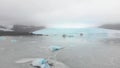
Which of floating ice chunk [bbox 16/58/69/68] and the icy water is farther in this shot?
the icy water

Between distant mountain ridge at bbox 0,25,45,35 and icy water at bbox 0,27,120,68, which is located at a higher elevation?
distant mountain ridge at bbox 0,25,45,35

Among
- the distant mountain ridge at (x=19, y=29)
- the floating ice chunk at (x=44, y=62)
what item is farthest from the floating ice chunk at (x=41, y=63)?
the distant mountain ridge at (x=19, y=29)

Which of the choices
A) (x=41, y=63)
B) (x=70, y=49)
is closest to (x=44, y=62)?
(x=41, y=63)

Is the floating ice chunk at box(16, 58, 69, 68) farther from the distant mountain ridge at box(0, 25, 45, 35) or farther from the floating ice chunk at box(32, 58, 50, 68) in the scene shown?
the distant mountain ridge at box(0, 25, 45, 35)

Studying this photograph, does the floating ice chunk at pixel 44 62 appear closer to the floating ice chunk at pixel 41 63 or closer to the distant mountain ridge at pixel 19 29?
the floating ice chunk at pixel 41 63

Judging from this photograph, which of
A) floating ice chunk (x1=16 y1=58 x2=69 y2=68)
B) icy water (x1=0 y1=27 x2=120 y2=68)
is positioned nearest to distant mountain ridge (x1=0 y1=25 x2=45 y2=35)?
icy water (x1=0 y1=27 x2=120 y2=68)

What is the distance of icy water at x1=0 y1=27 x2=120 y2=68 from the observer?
1.85 m

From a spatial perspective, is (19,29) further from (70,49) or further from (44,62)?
(70,49)

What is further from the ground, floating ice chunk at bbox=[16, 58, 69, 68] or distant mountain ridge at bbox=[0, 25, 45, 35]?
distant mountain ridge at bbox=[0, 25, 45, 35]

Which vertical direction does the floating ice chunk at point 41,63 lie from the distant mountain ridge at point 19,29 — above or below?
below

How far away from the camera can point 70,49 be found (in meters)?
Answer: 1.99

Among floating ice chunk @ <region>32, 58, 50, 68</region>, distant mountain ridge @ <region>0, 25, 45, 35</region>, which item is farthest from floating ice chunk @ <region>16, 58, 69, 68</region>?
distant mountain ridge @ <region>0, 25, 45, 35</region>

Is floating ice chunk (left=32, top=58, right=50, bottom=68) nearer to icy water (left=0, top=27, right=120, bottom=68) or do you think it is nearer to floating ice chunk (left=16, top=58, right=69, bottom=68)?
floating ice chunk (left=16, top=58, right=69, bottom=68)

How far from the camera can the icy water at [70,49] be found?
6.07 ft
